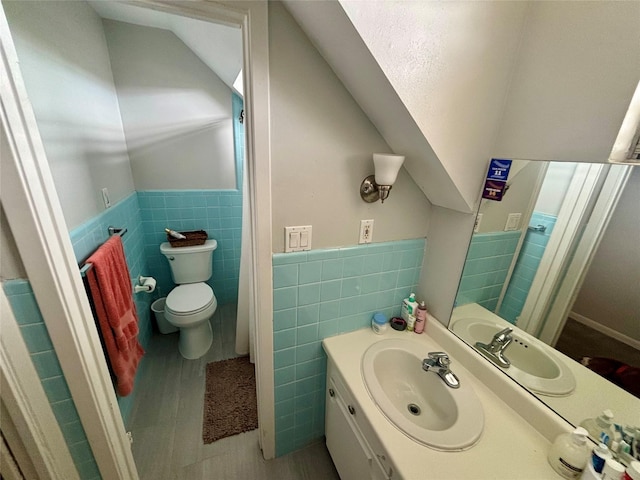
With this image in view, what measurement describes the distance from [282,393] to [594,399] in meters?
1.17

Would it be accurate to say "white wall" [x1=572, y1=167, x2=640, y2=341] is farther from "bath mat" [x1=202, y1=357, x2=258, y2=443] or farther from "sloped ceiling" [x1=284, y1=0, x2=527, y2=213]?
"bath mat" [x1=202, y1=357, x2=258, y2=443]

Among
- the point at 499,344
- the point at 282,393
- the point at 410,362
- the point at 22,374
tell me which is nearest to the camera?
the point at 22,374

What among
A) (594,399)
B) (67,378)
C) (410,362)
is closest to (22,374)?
(67,378)

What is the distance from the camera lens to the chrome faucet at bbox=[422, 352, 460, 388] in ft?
3.21

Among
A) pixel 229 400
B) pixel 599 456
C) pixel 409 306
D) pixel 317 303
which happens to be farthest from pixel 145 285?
pixel 599 456

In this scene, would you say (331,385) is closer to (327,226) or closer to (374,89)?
(327,226)

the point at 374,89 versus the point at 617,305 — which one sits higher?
the point at 374,89

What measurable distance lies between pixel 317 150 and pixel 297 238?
1.14 ft

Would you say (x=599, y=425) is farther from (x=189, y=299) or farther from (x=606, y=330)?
(x=189, y=299)

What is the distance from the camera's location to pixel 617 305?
30.0 inches

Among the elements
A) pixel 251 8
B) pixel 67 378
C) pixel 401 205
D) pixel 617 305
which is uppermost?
pixel 251 8

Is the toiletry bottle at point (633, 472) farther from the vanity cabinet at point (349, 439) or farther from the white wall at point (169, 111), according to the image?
the white wall at point (169, 111)

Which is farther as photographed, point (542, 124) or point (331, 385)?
point (331, 385)

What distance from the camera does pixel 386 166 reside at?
96 centimetres
